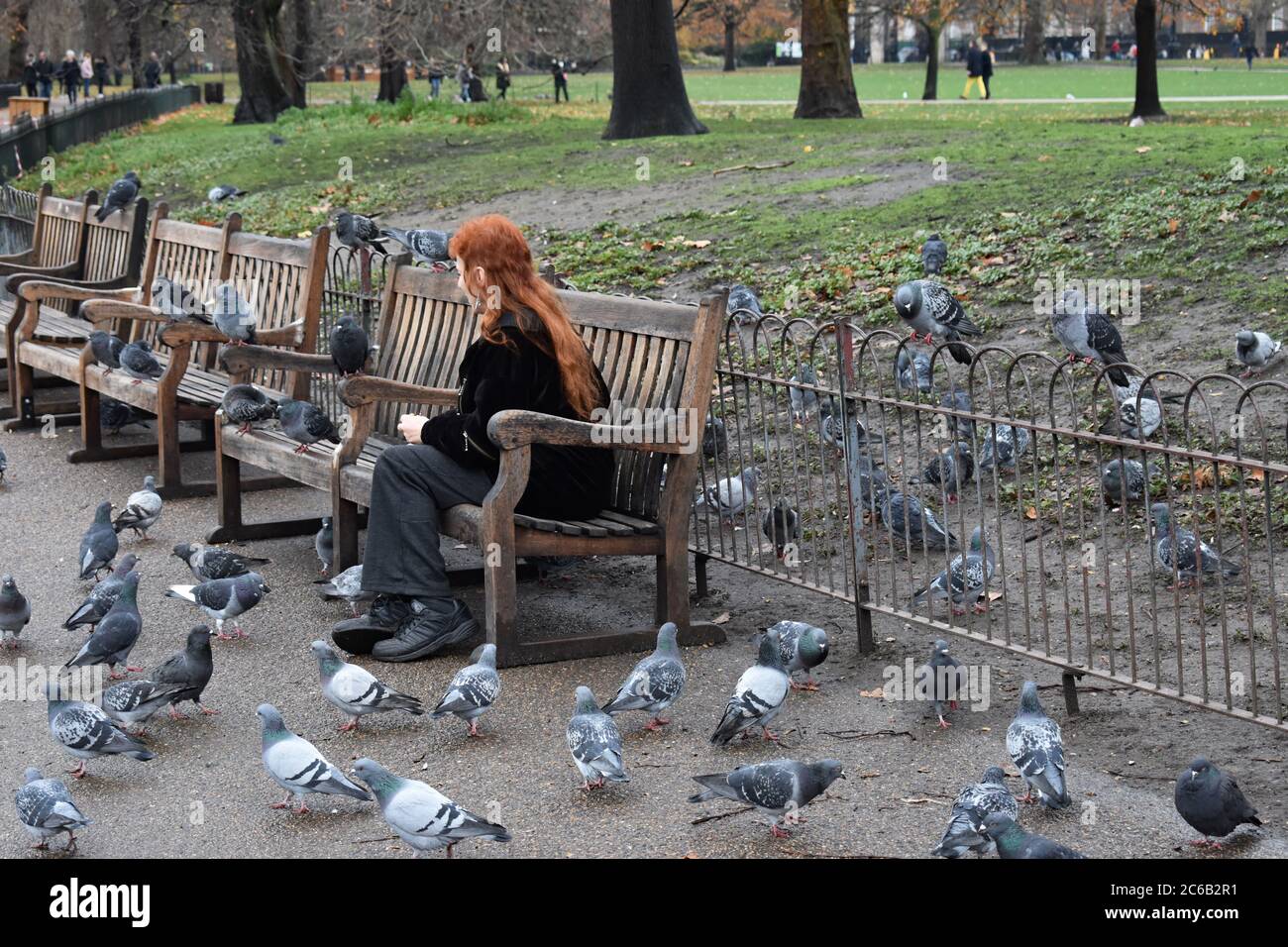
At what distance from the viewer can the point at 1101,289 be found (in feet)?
35.6

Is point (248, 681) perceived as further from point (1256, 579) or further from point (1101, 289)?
point (1101, 289)

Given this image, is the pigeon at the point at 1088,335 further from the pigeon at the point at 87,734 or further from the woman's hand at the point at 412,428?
the pigeon at the point at 87,734

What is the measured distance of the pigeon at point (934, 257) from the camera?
11609 millimetres

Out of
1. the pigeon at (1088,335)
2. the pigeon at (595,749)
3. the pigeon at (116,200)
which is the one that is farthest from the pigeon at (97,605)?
the pigeon at (116,200)

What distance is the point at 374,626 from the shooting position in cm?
650

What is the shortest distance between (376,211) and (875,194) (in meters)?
6.62

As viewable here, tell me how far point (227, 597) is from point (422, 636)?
38.7 inches

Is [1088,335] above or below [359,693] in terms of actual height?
above

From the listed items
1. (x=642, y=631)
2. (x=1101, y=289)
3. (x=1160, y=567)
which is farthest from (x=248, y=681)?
(x=1101, y=289)

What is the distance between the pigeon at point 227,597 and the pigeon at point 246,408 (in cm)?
143

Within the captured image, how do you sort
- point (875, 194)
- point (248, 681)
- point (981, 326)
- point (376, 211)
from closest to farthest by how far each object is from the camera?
1. point (248, 681)
2. point (981, 326)
3. point (875, 194)
4. point (376, 211)

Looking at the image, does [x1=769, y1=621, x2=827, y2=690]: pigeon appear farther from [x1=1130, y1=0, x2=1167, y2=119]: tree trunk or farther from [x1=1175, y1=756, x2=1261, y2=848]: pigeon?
[x1=1130, y1=0, x2=1167, y2=119]: tree trunk

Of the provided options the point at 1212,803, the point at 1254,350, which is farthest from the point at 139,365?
the point at 1212,803

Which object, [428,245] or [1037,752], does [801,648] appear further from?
[428,245]
